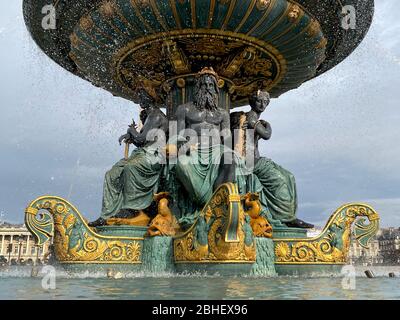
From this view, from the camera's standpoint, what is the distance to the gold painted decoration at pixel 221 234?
19.7ft

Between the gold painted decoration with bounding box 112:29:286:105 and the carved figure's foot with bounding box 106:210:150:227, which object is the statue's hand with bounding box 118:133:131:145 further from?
the carved figure's foot with bounding box 106:210:150:227

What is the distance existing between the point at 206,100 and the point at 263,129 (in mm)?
1404

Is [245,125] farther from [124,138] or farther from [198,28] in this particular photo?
[124,138]

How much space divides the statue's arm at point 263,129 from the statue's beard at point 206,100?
3.67ft

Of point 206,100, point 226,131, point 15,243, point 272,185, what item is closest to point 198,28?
point 206,100

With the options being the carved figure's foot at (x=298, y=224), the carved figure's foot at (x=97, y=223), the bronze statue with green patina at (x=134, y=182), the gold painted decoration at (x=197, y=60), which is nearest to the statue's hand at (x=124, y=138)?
the bronze statue with green patina at (x=134, y=182)

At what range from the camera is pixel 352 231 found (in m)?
7.64

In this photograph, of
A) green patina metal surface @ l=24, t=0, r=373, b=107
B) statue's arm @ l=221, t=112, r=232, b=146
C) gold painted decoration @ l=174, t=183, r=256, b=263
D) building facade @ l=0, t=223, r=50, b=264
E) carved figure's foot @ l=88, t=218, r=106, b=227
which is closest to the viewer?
gold painted decoration @ l=174, t=183, r=256, b=263

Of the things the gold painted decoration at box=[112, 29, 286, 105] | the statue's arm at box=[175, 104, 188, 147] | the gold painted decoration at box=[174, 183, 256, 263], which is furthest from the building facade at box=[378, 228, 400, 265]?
the gold painted decoration at box=[174, 183, 256, 263]

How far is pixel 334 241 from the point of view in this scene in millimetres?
7562

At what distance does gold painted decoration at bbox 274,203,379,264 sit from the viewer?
741 cm

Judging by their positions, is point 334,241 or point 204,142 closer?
point 334,241

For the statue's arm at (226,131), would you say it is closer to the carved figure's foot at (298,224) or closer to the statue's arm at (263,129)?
the statue's arm at (263,129)

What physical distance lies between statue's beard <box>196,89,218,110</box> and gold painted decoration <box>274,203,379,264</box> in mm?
2562
